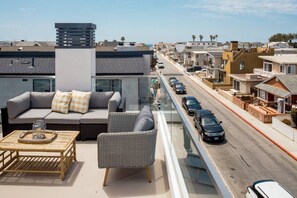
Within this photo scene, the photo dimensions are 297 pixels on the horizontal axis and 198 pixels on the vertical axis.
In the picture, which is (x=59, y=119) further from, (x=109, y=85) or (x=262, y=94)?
(x=262, y=94)

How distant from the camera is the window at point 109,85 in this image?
23.0ft

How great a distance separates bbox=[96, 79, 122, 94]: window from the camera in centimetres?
702

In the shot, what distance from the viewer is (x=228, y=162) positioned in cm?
1393

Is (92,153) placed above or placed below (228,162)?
above

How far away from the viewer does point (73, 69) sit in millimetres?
6875

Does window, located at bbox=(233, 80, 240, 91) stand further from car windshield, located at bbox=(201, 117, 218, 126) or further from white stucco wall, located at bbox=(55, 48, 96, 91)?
white stucco wall, located at bbox=(55, 48, 96, 91)

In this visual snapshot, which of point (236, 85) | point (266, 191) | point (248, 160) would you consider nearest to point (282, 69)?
point (236, 85)

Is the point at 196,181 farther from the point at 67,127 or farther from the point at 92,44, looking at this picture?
the point at 92,44

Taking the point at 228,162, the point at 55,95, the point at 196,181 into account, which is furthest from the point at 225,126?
the point at 196,181

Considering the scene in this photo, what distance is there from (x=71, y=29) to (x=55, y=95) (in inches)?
82.9

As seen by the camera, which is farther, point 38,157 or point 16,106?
point 16,106

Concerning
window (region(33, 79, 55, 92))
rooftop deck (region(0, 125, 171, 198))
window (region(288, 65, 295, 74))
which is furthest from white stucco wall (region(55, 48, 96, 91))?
window (region(288, 65, 295, 74))

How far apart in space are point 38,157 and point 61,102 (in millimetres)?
1576

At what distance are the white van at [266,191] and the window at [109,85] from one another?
6003 millimetres
